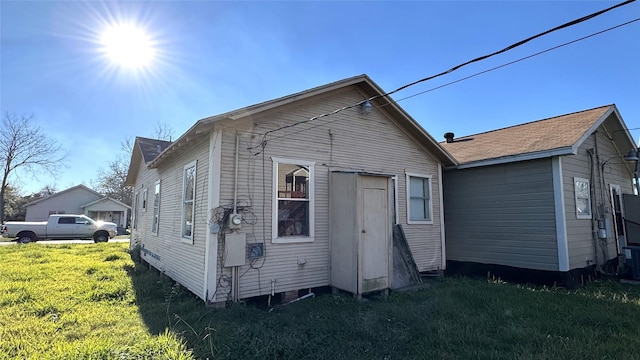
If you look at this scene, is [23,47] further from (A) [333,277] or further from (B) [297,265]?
(A) [333,277]

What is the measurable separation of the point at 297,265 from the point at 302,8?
5316mm

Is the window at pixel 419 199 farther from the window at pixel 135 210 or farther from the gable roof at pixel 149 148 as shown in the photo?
the window at pixel 135 210

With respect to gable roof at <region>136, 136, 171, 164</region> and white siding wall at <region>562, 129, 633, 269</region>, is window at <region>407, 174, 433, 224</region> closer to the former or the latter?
white siding wall at <region>562, 129, 633, 269</region>

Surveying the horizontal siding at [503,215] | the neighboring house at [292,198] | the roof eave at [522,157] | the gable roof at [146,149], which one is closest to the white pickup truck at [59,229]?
the gable roof at [146,149]

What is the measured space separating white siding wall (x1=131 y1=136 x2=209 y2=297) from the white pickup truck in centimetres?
1210

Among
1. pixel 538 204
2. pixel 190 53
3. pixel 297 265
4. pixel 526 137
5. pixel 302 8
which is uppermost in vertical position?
pixel 302 8

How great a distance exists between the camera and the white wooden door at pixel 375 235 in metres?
6.48

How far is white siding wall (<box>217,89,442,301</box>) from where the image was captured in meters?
6.21

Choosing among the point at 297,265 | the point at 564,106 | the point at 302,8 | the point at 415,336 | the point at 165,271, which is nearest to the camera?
the point at 415,336

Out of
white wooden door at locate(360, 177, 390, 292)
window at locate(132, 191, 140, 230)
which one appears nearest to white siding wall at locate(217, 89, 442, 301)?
white wooden door at locate(360, 177, 390, 292)

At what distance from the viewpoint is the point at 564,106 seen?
11.6m

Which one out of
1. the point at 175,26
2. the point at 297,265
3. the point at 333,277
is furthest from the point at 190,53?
the point at 333,277

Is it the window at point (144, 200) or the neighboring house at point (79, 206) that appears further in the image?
the neighboring house at point (79, 206)

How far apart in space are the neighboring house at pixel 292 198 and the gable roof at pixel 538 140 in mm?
1889
